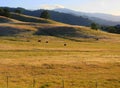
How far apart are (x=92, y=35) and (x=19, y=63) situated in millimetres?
74659

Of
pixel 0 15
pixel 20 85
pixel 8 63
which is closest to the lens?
pixel 20 85

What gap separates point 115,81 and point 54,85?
27.6 ft

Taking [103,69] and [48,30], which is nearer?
[103,69]

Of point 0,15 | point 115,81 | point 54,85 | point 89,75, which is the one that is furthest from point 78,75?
point 0,15

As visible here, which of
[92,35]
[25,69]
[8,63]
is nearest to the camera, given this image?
[25,69]

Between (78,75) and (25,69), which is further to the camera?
(25,69)

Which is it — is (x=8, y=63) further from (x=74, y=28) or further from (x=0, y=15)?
(x=0, y=15)

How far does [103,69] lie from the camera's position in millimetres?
51156

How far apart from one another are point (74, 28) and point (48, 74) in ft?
293

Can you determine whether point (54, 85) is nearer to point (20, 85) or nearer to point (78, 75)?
point (20, 85)

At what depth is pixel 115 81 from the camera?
40969 millimetres

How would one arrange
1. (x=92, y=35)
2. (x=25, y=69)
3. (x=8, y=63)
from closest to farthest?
(x=25, y=69)
(x=8, y=63)
(x=92, y=35)

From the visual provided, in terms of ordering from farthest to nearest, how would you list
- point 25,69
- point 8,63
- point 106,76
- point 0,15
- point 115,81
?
1. point 0,15
2. point 8,63
3. point 25,69
4. point 106,76
5. point 115,81

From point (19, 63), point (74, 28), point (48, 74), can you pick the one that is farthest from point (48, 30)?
point (48, 74)
